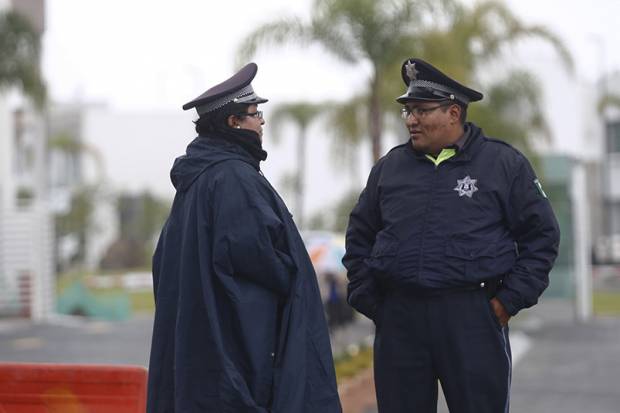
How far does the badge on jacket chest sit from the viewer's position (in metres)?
4.88

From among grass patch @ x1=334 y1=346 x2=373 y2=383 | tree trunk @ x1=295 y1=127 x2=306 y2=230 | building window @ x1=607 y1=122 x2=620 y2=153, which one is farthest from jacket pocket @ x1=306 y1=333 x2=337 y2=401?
building window @ x1=607 y1=122 x2=620 y2=153

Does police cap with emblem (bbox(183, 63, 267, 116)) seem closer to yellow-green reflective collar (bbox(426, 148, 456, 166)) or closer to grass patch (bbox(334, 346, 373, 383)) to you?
yellow-green reflective collar (bbox(426, 148, 456, 166))

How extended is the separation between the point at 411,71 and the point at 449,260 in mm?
851

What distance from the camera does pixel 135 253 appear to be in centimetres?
5416

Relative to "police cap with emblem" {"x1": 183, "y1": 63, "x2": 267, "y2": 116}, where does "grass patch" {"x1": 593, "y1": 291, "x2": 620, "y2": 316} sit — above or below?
below

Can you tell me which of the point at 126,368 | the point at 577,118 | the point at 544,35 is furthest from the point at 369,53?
the point at 577,118

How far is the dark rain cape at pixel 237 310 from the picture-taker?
14.6 ft

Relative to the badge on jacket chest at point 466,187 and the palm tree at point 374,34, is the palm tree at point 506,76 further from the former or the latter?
the badge on jacket chest at point 466,187

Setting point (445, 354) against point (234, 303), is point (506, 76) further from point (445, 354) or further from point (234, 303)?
point (234, 303)

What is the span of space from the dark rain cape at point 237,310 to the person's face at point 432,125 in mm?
703

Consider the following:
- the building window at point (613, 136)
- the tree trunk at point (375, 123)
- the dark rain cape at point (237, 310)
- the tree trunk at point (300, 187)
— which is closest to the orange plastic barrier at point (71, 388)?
the dark rain cape at point (237, 310)

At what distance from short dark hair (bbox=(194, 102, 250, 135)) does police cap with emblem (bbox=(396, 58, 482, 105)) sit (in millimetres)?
716

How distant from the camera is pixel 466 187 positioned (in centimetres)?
489

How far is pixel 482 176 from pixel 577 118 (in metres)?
47.5
